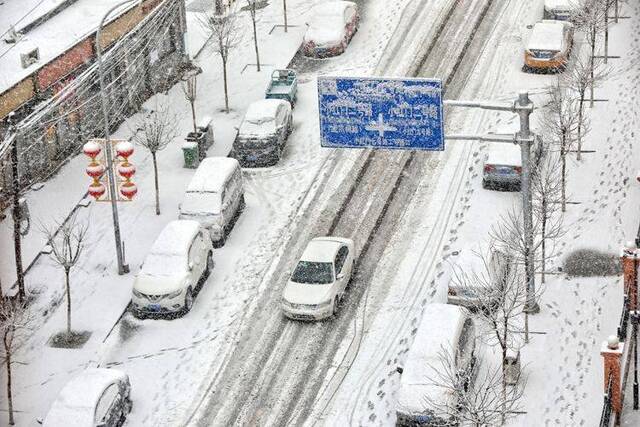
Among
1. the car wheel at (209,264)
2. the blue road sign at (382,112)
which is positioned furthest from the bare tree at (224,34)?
the blue road sign at (382,112)

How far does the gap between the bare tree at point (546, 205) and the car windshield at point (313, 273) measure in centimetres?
656

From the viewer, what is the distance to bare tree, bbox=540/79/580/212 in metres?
43.8

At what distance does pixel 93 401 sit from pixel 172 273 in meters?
6.68

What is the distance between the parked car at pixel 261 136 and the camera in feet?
160

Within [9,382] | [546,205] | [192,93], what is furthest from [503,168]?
[9,382]

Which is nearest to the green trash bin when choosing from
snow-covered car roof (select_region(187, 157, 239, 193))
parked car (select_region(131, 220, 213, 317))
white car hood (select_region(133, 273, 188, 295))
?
snow-covered car roof (select_region(187, 157, 239, 193))

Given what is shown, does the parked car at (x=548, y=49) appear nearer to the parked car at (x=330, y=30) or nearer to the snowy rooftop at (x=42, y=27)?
the parked car at (x=330, y=30)

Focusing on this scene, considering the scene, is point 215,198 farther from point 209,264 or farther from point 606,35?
point 606,35

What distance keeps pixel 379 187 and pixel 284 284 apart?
270 inches

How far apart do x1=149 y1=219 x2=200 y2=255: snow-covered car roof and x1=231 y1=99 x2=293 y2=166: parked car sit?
267 inches

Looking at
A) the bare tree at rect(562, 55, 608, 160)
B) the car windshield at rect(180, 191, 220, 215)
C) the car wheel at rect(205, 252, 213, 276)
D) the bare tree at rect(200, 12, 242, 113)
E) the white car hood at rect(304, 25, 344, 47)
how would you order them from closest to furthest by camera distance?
the car wheel at rect(205, 252, 213, 276), the car windshield at rect(180, 191, 220, 215), the bare tree at rect(562, 55, 608, 160), the bare tree at rect(200, 12, 242, 113), the white car hood at rect(304, 25, 344, 47)

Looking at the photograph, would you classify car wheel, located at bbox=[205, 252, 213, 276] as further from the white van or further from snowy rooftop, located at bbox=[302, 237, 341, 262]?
snowy rooftop, located at bbox=[302, 237, 341, 262]

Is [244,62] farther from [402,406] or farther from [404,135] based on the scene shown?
[402,406]

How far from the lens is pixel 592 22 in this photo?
1999 inches
